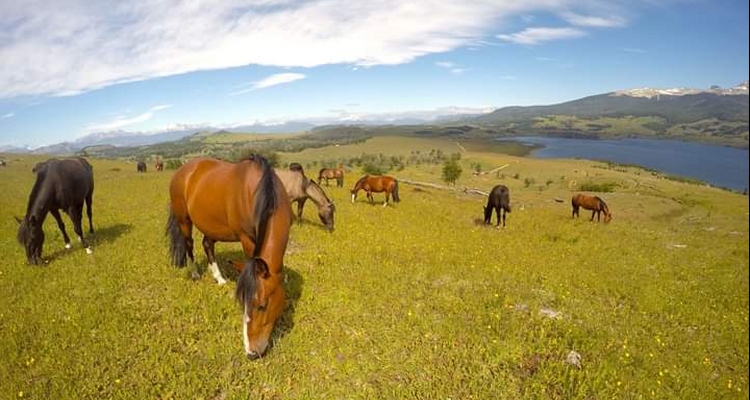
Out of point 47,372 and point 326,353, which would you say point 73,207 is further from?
point 326,353

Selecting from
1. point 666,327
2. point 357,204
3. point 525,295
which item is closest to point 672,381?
point 666,327

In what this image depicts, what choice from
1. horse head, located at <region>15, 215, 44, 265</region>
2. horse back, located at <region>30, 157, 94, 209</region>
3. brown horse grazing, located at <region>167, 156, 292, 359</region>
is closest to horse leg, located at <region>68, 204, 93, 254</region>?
horse back, located at <region>30, 157, 94, 209</region>

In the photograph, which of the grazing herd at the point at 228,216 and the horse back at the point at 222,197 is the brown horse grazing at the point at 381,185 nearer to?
the grazing herd at the point at 228,216

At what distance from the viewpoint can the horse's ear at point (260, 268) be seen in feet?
19.7

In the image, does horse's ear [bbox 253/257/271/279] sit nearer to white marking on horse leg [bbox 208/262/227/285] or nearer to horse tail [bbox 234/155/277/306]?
horse tail [bbox 234/155/277/306]

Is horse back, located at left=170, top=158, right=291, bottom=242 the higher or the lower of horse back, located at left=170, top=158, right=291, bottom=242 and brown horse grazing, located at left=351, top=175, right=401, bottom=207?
the higher

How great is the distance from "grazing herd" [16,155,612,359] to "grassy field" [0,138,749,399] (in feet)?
2.42

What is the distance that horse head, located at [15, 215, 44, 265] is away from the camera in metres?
10.2

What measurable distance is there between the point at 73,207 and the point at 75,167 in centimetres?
137

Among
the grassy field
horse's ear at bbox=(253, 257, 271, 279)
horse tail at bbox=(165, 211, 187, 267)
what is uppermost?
horse's ear at bbox=(253, 257, 271, 279)

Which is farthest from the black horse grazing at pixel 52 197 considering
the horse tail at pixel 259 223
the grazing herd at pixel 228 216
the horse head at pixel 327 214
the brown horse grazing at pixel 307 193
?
the horse head at pixel 327 214

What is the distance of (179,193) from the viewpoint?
30.2 ft

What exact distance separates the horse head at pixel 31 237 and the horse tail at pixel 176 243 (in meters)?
3.86

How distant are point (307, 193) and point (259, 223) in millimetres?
9895
